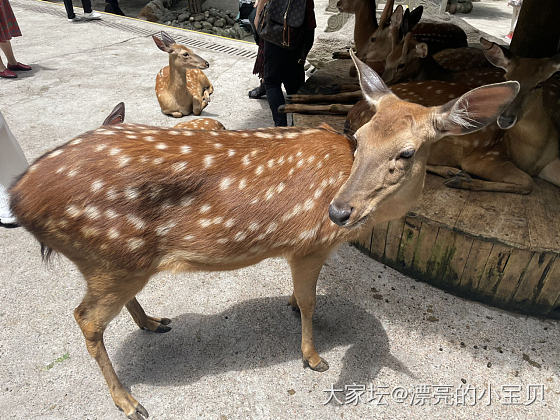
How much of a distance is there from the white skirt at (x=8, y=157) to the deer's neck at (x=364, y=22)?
3.64 metres

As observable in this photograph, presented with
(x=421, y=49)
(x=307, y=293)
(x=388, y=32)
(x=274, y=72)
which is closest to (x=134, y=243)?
(x=307, y=293)

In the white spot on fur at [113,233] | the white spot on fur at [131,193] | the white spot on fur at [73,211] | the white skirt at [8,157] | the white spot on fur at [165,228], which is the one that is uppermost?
the white spot on fur at [131,193]

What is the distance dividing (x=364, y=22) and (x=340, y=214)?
3.97 meters

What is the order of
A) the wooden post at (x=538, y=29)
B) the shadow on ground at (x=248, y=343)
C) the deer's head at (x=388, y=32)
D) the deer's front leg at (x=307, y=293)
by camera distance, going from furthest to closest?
the deer's head at (x=388, y=32)
the wooden post at (x=538, y=29)
the shadow on ground at (x=248, y=343)
the deer's front leg at (x=307, y=293)

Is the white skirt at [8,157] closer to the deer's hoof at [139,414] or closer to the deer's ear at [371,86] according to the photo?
the deer's hoof at [139,414]

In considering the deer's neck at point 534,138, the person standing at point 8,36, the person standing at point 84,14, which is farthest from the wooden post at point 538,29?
the person standing at point 84,14

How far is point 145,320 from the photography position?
96.4 inches

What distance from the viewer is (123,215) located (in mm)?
1648

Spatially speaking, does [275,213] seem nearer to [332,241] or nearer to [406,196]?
[332,241]

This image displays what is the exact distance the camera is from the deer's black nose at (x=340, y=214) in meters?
1.63

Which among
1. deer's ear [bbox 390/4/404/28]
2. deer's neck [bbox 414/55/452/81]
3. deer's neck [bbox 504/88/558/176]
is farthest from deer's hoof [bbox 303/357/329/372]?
deer's ear [bbox 390/4/404/28]

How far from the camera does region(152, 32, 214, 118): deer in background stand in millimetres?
4895

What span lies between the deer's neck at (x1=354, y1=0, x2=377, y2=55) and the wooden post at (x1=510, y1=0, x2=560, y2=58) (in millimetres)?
1924

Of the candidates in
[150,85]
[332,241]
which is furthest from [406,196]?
[150,85]
